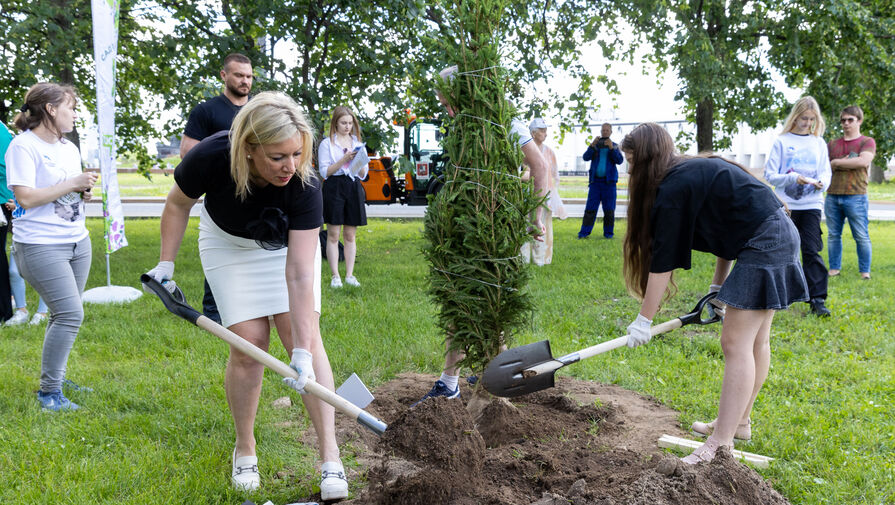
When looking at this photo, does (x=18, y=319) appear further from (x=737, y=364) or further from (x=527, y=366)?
(x=737, y=364)

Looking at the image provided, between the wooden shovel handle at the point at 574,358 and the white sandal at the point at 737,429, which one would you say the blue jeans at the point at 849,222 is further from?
the wooden shovel handle at the point at 574,358

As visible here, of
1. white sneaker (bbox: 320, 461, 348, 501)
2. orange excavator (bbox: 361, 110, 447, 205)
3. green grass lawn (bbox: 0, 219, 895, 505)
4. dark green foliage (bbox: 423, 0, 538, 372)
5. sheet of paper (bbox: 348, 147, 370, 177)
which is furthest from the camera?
orange excavator (bbox: 361, 110, 447, 205)

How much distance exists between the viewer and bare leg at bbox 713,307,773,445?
3.15m

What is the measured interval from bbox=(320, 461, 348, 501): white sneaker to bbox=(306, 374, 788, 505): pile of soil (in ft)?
0.32

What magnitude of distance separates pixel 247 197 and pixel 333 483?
1.31m

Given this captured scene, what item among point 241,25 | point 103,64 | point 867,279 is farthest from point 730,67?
point 103,64

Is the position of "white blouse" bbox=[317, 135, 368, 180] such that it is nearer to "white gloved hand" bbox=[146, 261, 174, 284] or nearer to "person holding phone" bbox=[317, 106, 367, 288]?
"person holding phone" bbox=[317, 106, 367, 288]

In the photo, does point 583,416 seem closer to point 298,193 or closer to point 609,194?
point 298,193

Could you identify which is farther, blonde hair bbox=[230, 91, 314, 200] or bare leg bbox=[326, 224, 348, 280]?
bare leg bbox=[326, 224, 348, 280]

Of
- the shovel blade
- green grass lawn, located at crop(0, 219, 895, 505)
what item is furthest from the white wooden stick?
the shovel blade

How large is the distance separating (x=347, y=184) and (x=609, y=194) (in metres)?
5.40

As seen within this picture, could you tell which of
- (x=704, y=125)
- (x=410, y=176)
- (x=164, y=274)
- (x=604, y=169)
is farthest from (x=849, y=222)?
(x=410, y=176)

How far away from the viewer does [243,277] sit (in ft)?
9.44

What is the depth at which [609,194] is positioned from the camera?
36.4ft
